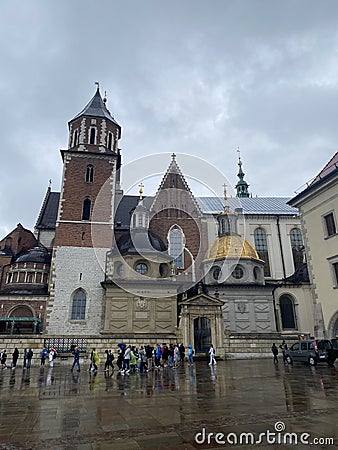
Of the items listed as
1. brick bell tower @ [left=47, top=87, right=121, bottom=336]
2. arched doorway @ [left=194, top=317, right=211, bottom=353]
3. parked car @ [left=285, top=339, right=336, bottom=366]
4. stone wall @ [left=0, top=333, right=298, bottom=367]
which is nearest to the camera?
parked car @ [left=285, top=339, right=336, bottom=366]

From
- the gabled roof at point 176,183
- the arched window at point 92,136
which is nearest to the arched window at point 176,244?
the gabled roof at point 176,183

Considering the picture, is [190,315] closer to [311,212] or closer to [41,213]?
[311,212]

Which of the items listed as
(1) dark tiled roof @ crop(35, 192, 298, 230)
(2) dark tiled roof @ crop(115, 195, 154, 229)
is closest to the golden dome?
(1) dark tiled roof @ crop(35, 192, 298, 230)

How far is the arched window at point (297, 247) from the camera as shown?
45.3m

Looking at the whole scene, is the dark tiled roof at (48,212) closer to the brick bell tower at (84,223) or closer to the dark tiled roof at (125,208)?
the dark tiled roof at (125,208)

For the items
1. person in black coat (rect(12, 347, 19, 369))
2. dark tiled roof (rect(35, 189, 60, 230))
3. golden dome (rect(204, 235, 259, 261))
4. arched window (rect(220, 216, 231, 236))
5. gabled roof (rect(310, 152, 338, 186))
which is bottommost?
person in black coat (rect(12, 347, 19, 369))

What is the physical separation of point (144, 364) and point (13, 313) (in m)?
18.8

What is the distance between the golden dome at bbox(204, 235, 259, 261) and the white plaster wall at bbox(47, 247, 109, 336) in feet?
40.5

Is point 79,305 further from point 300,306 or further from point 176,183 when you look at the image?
point 300,306

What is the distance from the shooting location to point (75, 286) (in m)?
33.5

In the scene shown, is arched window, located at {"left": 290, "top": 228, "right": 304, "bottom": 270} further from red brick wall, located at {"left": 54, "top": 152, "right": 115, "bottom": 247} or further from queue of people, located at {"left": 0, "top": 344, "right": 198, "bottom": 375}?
queue of people, located at {"left": 0, "top": 344, "right": 198, "bottom": 375}

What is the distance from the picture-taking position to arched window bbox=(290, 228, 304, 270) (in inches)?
1783

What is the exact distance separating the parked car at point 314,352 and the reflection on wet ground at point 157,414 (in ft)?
28.2

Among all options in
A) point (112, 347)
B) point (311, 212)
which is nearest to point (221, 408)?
point (112, 347)
